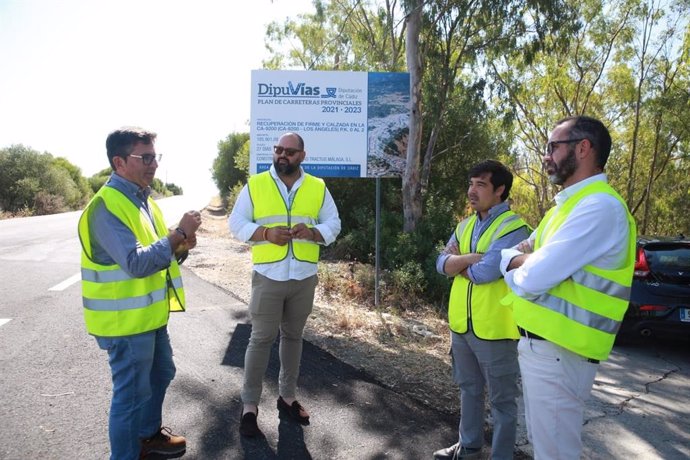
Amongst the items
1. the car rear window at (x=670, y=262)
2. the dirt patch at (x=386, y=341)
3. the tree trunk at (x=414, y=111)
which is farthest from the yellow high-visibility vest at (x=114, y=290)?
the tree trunk at (x=414, y=111)

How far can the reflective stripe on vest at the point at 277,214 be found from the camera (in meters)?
3.58

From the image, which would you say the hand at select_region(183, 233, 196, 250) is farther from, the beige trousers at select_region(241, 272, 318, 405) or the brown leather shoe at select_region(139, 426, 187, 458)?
the brown leather shoe at select_region(139, 426, 187, 458)

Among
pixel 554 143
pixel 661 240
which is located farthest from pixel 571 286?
pixel 661 240

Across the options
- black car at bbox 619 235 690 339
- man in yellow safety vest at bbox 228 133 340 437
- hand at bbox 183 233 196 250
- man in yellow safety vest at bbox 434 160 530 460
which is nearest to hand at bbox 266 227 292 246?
man in yellow safety vest at bbox 228 133 340 437

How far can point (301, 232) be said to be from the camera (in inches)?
141

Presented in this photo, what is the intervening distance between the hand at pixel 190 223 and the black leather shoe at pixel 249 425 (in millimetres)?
1415

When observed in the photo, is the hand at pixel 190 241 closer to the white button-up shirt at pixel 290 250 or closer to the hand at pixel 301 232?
the white button-up shirt at pixel 290 250

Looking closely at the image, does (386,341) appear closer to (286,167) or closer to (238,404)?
(238,404)

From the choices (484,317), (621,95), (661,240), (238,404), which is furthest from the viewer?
(621,95)

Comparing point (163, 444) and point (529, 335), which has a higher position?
point (529, 335)

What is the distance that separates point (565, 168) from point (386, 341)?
3728 millimetres

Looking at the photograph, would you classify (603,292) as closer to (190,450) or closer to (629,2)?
(190,450)

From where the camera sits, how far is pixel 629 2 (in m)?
17.8

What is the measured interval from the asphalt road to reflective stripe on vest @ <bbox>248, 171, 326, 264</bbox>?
1.19 m
